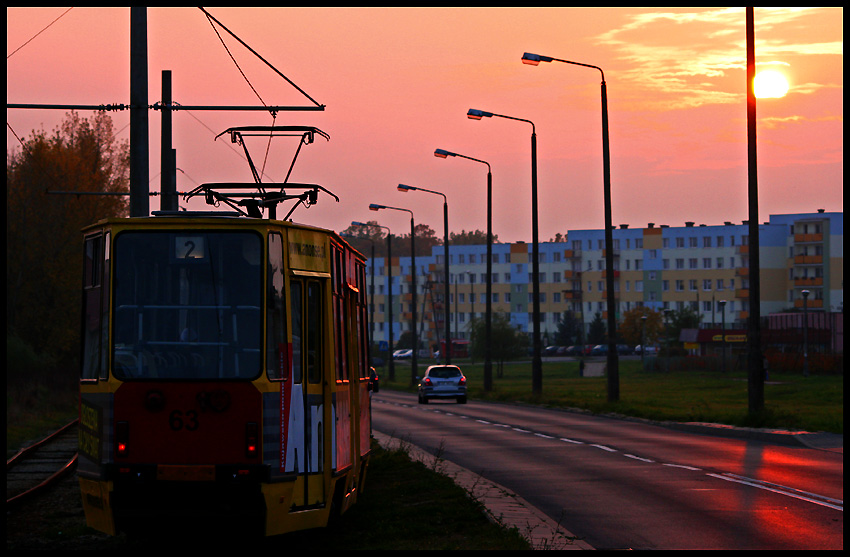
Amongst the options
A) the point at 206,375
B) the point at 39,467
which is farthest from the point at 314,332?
the point at 39,467

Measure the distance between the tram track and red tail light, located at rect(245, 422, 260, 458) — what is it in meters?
6.88

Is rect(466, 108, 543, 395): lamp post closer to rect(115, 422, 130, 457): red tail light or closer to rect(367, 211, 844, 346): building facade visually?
rect(115, 422, 130, 457): red tail light

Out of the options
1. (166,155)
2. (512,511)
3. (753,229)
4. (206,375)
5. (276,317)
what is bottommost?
(512,511)

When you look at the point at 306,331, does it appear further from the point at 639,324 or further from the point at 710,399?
the point at 639,324

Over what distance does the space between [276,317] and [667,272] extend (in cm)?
15938

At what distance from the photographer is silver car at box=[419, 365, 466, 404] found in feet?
162

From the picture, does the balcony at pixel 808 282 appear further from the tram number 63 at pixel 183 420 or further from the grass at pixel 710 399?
the tram number 63 at pixel 183 420

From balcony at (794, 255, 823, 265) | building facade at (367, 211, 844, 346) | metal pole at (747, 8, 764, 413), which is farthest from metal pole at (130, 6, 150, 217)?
balcony at (794, 255, 823, 265)

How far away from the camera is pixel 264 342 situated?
1034 centimetres

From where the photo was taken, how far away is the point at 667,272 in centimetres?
16650

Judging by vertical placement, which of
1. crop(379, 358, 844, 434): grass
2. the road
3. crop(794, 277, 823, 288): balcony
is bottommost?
crop(379, 358, 844, 434): grass

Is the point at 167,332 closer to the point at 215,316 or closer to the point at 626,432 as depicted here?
the point at 215,316

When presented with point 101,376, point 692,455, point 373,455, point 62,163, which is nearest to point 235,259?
point 101,376

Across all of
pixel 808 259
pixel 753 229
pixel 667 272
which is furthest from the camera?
pixel 667 272
